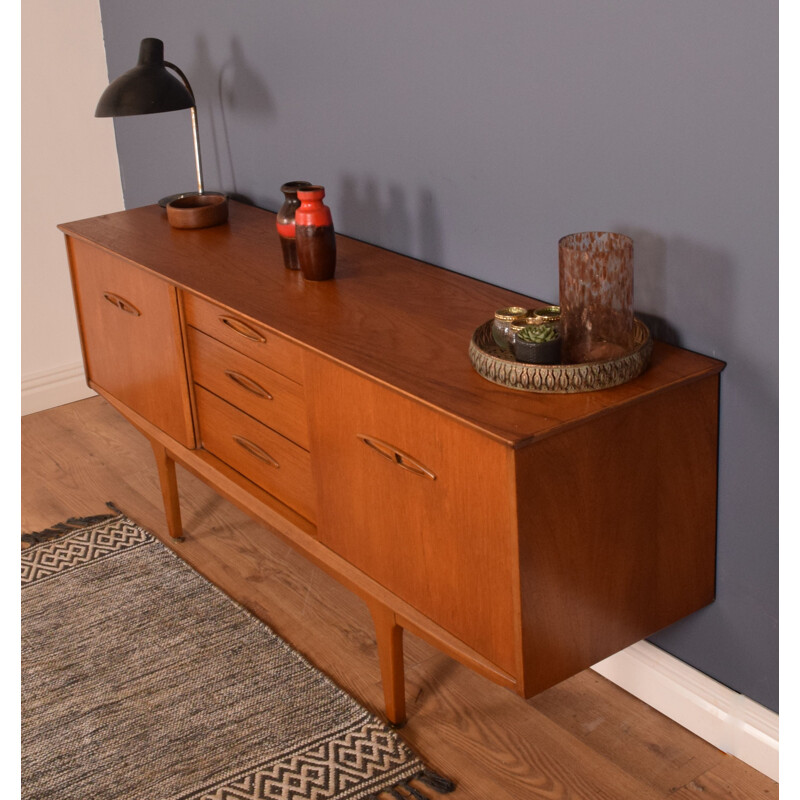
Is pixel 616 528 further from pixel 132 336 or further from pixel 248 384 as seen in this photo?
pixel 132 336

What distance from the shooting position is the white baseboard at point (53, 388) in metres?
3.57

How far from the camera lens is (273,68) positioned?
2605 mm

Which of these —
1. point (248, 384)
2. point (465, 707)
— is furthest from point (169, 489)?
point (465, 707)

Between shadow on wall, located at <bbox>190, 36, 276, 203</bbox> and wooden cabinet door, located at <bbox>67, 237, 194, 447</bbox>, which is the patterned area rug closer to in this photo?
wooden cabinet door, located at <bbox>67, 237, 194, 447</bbox>

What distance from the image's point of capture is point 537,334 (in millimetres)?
1631

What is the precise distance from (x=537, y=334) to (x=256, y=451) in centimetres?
81

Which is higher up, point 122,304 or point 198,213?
point 198,213

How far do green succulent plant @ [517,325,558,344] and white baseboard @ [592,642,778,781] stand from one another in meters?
0.73

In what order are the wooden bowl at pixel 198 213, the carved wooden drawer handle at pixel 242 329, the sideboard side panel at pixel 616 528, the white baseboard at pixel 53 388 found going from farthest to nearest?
1. the white baseboard at pixel 53 388
2. the wooden bowl at pixel 198 213
3. the carved wooden drawer handle at pixel 242 329
4. the sideboard side panel at pixel 616 528

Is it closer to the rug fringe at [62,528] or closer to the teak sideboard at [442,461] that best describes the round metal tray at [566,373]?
the teak sideboard at [442,461]

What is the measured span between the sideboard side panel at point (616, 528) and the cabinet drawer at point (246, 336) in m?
0.60

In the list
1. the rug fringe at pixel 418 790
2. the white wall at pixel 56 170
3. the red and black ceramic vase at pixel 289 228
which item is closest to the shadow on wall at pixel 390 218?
the red and black ceramic vase at pixel 289 228

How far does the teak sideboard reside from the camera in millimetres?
1567

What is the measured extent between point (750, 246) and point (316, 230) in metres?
0.89
